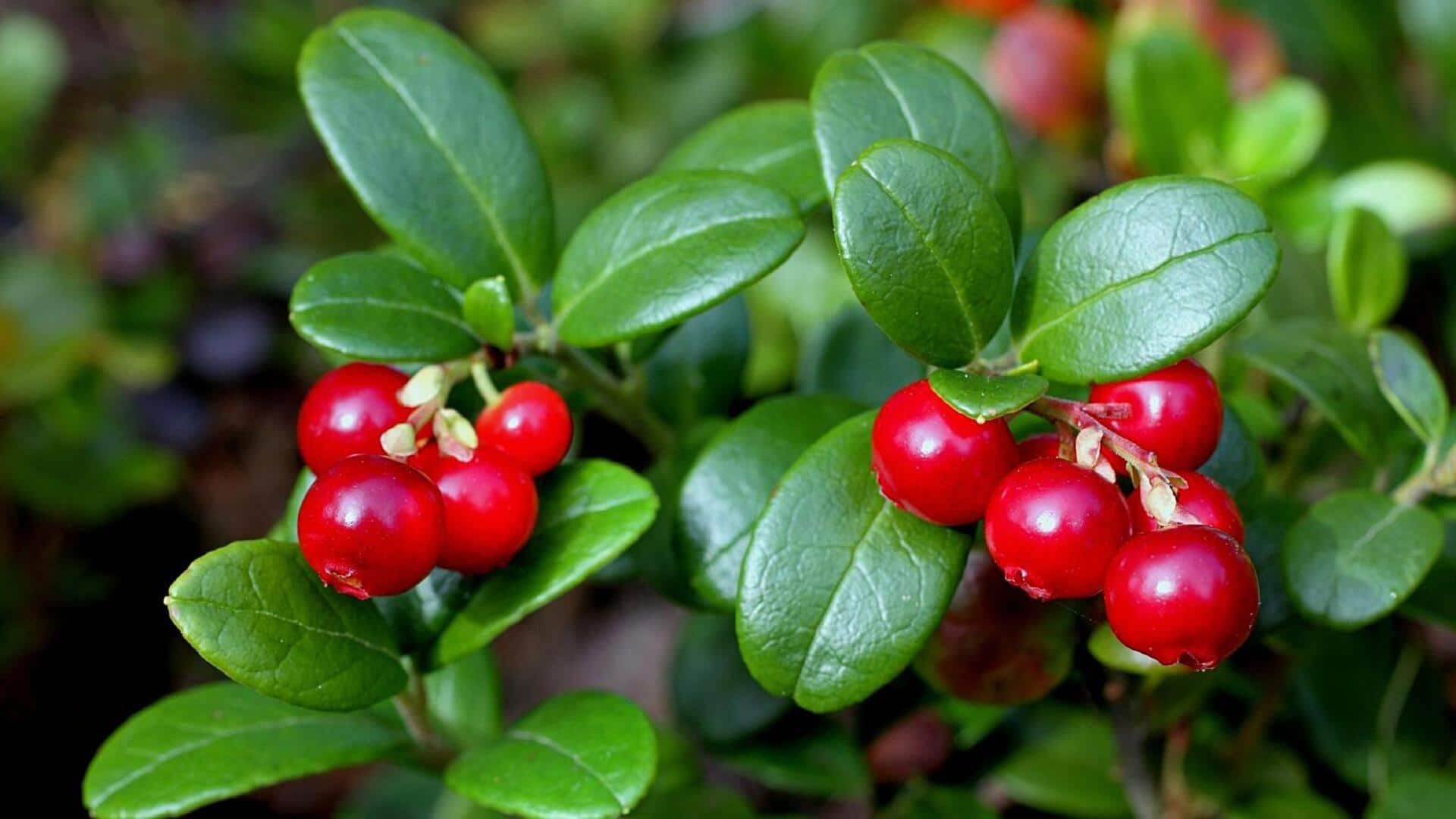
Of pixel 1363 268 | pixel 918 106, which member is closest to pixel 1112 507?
pixel 918 106

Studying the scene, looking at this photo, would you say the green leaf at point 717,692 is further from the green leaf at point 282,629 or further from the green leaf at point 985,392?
the green leaf at point 985,392

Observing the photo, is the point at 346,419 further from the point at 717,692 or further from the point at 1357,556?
the point at 1357,556

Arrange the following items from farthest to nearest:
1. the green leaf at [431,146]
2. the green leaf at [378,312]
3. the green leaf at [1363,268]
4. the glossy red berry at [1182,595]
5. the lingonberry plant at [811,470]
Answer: the green leaf at [1363,268], the green leaf at [431,146], the green leaf at [378,312], the lingonberry plant at [811,470], the glossy red berry at [1182,595]

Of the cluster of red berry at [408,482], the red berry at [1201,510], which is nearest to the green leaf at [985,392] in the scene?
the red berry at [1201,510]

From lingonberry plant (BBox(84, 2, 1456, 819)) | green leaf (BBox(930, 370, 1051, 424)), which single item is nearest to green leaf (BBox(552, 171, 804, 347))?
lingonberry plant (BBox(84, 2, 1456, 819))

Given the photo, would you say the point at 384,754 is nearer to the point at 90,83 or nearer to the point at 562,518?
the point at 562,518

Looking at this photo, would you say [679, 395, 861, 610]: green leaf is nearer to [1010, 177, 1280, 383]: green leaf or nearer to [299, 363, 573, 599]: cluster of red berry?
[299, 363, 573, 599]: cluster of red berry

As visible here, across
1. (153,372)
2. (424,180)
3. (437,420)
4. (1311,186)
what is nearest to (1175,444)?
(437,420)
